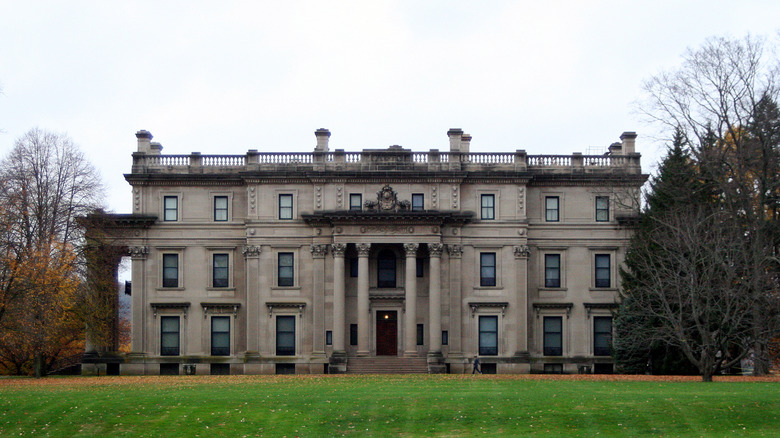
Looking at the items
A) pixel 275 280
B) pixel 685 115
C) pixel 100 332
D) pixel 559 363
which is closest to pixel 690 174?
pixel 685 115

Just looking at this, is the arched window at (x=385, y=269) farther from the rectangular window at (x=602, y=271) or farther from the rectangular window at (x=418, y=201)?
the rectangular window at (x=602, y=271)

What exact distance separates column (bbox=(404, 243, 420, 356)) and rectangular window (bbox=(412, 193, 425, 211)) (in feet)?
9.17

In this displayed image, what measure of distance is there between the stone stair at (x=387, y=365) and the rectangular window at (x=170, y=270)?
492 inches

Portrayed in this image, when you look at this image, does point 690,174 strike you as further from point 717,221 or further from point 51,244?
point 51,244

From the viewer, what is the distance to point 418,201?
208 ft

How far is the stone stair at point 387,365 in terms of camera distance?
6019cm

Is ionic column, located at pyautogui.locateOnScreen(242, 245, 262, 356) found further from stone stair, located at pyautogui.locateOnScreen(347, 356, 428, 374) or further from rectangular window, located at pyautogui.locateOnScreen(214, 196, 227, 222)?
stone stair, located at pyautogui.locateOnScreen(347, 356, 428, 374)

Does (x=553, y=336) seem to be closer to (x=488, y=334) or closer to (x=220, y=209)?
(x=488, y=334)

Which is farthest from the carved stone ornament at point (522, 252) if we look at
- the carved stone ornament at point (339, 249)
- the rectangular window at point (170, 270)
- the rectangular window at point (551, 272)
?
the rectangular window at point (170, 270)

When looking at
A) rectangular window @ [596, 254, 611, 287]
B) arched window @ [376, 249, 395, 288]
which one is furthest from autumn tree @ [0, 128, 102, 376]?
rectangular window @ [596, 254, 611, 287]

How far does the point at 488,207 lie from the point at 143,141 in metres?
22.6

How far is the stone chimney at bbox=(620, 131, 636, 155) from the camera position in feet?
216

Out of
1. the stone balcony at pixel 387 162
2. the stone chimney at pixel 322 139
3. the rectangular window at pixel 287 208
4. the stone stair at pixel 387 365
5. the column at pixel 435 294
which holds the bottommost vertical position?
the stone stair at pixel 387 365

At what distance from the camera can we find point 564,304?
6438 cm
